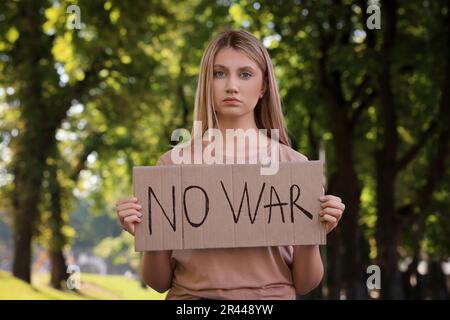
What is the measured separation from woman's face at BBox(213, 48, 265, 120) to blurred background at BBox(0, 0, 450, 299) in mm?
6115

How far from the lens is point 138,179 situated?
2732mm

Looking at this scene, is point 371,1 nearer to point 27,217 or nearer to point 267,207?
point 27,217

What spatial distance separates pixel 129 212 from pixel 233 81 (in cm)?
66

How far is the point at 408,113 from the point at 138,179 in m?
14.2

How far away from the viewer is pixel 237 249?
2.76m

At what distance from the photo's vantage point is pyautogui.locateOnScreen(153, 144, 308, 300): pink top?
266cm

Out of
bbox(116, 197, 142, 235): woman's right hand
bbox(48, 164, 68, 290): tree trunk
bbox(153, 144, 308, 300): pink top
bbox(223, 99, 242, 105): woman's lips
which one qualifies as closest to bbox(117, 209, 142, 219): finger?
bbox(116, 197, 142, 235): woman's right hand

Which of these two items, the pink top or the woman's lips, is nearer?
the pink top

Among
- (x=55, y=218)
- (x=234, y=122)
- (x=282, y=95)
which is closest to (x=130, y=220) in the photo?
(x=234, y=122)

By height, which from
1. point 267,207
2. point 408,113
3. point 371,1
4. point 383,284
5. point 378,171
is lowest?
point 383,284

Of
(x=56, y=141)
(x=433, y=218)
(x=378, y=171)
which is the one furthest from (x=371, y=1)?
(x=433, y=218)

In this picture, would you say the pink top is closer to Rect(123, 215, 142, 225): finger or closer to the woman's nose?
Rect(123, 215, 142, 225): finger

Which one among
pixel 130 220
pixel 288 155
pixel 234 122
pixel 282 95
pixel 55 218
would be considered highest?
pixel 282 95

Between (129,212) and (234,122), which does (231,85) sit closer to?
(234,122)
